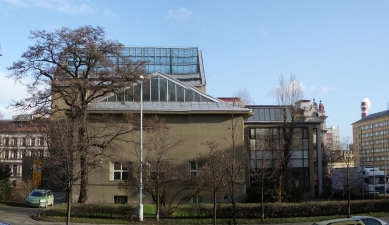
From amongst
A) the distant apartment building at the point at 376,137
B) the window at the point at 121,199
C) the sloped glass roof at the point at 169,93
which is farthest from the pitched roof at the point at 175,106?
the distant apartment building at the point at 376,137

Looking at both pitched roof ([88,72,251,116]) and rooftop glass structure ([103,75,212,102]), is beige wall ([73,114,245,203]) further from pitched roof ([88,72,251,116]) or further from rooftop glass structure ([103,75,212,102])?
rooftop glass structure ([103,75,212,102])

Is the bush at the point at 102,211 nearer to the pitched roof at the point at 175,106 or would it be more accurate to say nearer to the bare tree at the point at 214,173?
the bare tree at the point at 214,173

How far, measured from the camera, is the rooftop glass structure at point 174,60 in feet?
172

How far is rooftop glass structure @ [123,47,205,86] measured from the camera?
172 ft

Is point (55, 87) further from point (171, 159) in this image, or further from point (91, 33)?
point (171, 159)

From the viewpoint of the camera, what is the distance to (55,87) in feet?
99.9

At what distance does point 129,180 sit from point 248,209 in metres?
10.2

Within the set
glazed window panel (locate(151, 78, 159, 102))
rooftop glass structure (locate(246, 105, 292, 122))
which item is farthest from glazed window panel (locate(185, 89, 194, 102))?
rooftop glass structure (locate(246, 105, 292, 122))

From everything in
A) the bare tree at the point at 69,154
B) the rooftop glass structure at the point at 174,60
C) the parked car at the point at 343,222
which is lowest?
the parked car at the point at 343,222

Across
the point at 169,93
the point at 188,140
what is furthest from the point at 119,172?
the point at 169,93

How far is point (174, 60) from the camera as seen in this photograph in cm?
5447

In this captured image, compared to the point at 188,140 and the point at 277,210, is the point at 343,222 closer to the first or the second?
the point at 277,210

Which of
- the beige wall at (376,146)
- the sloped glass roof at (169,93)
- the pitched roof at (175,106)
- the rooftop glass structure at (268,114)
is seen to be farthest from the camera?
the beige wall at (376,146)

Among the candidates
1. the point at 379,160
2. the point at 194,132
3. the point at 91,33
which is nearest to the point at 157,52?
the point at 194,132
